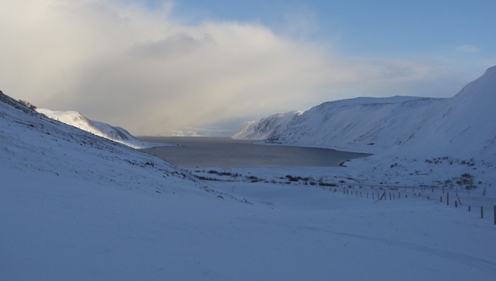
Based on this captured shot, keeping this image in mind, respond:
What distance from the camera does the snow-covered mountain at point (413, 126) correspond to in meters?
46.8

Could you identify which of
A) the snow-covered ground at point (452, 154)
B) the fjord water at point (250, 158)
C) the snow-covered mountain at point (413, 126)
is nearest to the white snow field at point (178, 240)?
the snow-covered ground at point (452, 154)

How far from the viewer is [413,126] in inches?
3974

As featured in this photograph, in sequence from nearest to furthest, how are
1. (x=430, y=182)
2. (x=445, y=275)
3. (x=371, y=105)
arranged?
(x=445, y=275) → (x=430, y=182) → (x=371, y=105)

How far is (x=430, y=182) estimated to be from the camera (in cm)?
3962

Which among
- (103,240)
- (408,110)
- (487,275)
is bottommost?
(487,275)

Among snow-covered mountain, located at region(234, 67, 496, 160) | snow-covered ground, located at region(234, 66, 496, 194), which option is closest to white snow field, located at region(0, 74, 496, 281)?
snow-covered ground, located at region(234, 66, 496, 194)

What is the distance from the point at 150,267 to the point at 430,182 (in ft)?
132

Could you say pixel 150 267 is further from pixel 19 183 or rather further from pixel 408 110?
pixel 408 110

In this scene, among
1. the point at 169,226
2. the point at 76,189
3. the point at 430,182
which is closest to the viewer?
the point at 169,226

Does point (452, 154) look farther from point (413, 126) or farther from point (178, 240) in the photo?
point (413, 126)

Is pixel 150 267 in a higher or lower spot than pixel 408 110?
lower

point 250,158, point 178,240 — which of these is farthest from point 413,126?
point 178,240

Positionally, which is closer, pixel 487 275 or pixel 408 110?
pixel 487 275

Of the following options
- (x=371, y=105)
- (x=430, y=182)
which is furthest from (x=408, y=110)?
(x=430, y=182)
